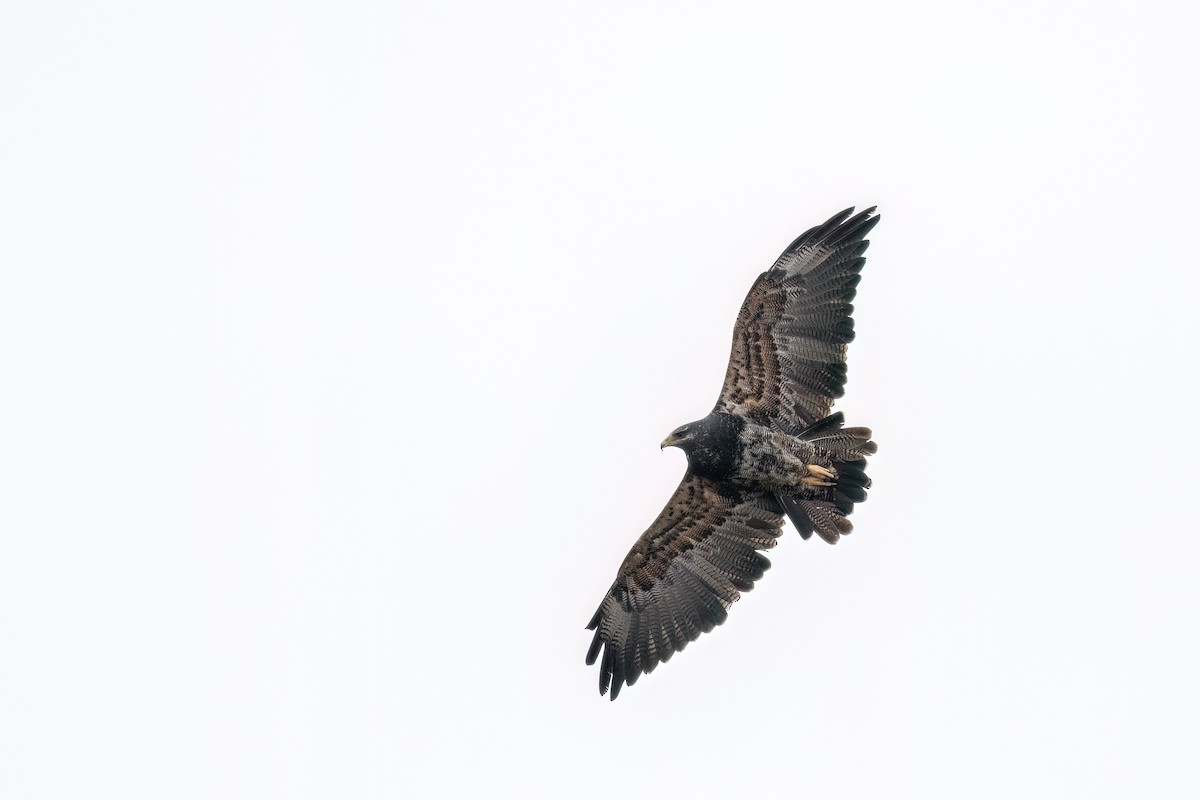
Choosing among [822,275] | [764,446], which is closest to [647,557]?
[764,446]

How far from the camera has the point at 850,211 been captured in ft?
58.3

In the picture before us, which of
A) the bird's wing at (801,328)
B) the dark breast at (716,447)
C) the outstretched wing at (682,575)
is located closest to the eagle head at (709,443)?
the dark breast at (716,447)

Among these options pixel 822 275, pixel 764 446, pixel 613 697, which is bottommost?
pixel 613 697

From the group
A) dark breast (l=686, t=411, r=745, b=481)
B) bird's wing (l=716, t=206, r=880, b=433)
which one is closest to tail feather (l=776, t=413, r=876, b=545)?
bird's wing (l=716, t=206, r=880, b=433)

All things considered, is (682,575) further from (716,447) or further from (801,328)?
(801,328)

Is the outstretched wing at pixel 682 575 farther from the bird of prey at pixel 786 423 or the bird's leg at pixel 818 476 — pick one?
the bird's leg at pixel 818 476

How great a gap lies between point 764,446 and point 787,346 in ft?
4.05

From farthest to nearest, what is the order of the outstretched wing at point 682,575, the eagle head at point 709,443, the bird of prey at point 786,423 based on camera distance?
the outstretched wing at point 682,575 < the bird of prey at point 786,423 < the eagle head at point 709,443

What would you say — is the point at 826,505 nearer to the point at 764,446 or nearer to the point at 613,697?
the point at 764,446

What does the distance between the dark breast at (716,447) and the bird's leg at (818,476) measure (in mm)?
846

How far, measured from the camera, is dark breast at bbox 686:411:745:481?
687 inches

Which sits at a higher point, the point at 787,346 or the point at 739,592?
the point at 787,346

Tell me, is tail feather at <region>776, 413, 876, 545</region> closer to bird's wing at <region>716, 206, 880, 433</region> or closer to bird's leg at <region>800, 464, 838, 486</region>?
bird's leg at <region>800, 464, 838, 486</region>

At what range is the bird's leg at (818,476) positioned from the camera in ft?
57.8
